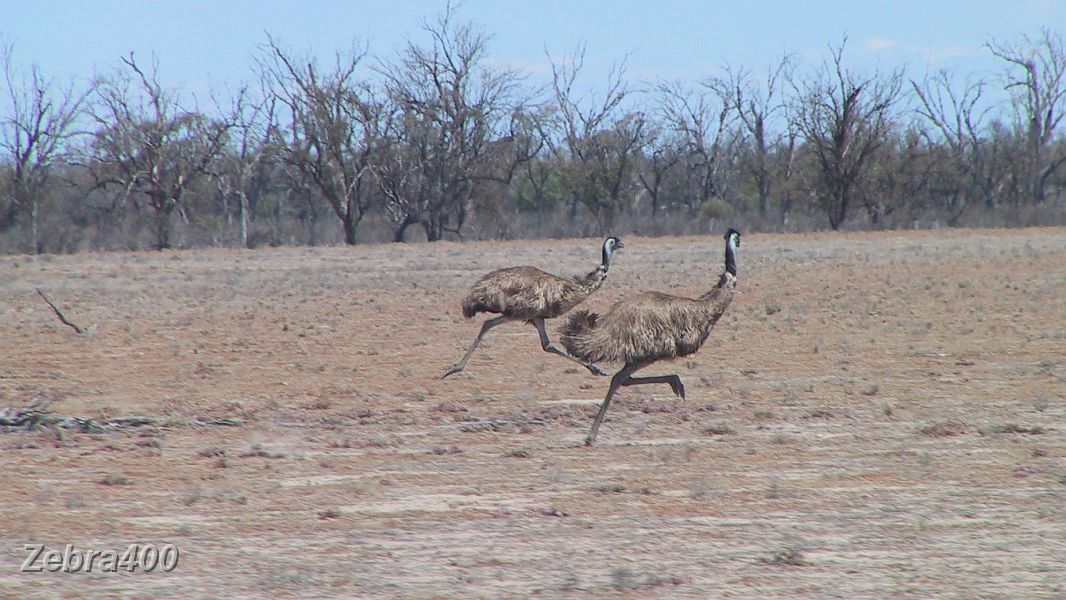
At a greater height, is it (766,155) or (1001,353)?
(766,155)

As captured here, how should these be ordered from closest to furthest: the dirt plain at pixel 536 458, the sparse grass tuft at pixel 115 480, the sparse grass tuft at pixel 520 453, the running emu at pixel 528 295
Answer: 1. the dirt plain at pixel 536 458
2. the sparse grass tuft at pixel 115 480
3. the sparse grass tuft at pixel 520 453
4. the running emu at pixel 528 295

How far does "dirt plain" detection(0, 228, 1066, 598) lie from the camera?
20.3 ft

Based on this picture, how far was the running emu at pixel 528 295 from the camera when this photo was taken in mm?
12930

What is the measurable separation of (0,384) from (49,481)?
17.0 feet

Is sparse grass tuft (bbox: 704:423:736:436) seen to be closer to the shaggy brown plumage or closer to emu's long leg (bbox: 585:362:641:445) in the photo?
emu's long leg (bbox: 585:362:641:445)

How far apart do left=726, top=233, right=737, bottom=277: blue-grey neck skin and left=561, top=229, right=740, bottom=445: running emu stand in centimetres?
66

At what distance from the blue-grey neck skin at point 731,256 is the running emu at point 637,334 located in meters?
0.66

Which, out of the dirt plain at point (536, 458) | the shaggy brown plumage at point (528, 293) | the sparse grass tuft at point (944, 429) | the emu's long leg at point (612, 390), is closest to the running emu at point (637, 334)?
the emu's long leg at point (612, 390)

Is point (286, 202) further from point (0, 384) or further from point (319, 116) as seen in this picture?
point (0, 384)

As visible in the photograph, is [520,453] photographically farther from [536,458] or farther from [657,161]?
[657,161]

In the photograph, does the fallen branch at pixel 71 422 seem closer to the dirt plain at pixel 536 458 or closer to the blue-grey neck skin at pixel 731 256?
the dirt plain at pixel 536 458

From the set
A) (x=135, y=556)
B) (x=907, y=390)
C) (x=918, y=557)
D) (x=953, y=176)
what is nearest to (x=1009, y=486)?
(x=918, y=557)

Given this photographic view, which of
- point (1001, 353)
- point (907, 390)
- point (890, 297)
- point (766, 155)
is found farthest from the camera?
point (766, 155)

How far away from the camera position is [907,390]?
39.2 ft
